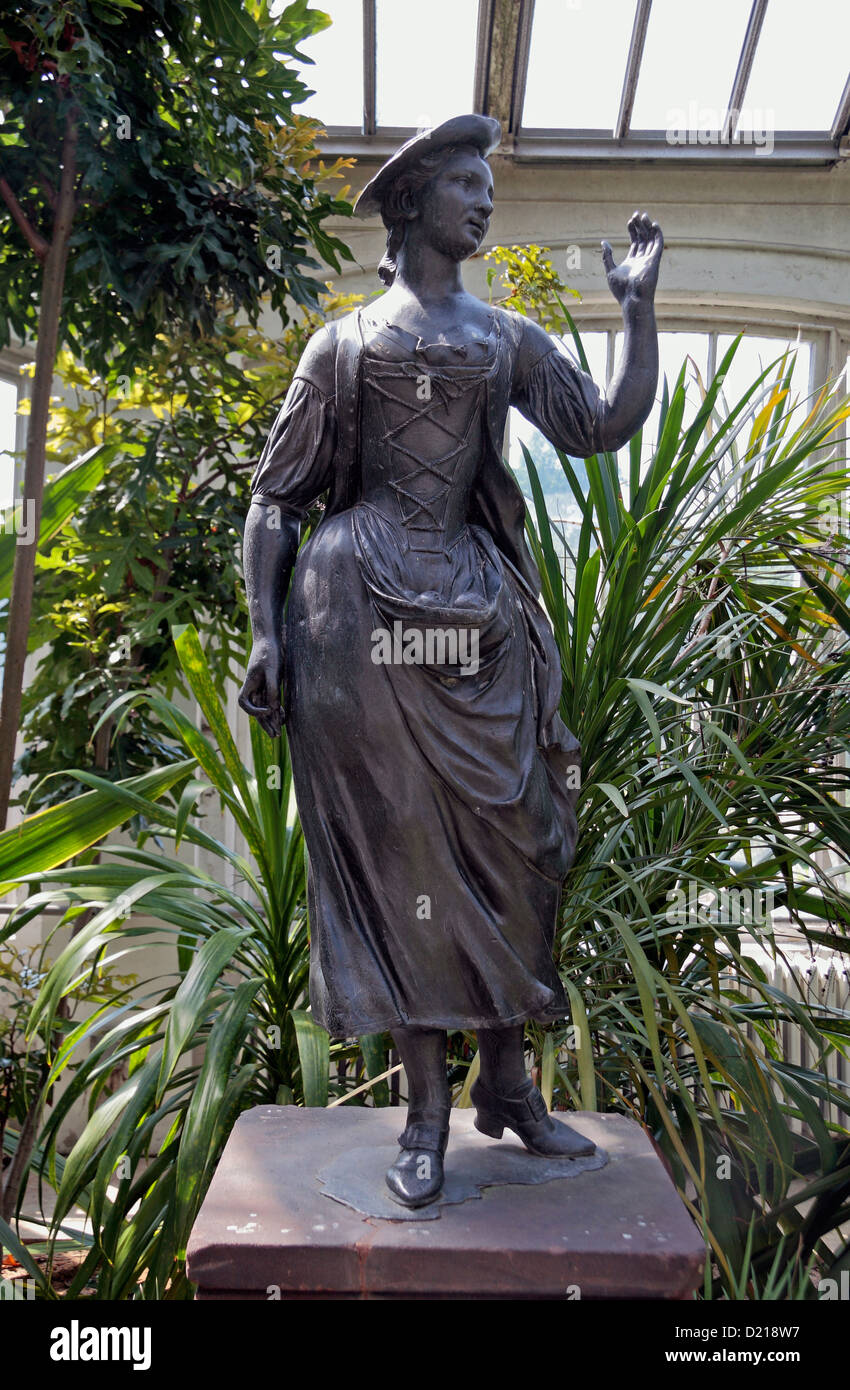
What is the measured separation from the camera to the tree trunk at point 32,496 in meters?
3.23

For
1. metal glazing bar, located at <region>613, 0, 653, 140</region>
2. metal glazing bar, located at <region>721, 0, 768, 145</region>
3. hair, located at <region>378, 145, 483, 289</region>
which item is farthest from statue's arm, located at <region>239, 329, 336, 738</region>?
metal glazing bar, located at <region>721, 0, 768, 145</region>

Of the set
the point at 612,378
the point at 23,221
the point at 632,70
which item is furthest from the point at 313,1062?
the point at 632,70

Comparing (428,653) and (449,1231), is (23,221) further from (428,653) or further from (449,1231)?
(449,1231)

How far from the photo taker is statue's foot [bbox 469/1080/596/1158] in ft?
6.81

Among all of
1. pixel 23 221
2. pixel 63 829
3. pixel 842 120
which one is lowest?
pixel 63 829

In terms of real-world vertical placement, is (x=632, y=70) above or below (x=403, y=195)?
above

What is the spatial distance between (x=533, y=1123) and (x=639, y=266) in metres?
1.35

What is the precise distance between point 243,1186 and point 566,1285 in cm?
50

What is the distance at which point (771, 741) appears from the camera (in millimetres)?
3219

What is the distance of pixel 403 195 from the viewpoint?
209 centimetres

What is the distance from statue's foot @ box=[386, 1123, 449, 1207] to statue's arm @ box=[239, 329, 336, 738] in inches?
25.2

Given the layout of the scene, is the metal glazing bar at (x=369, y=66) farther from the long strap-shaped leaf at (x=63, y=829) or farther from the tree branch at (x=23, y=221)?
the long strap-shaped leaf at (x=63, y=829)

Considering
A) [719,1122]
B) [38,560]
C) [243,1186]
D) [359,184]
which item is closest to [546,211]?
[359,184]
